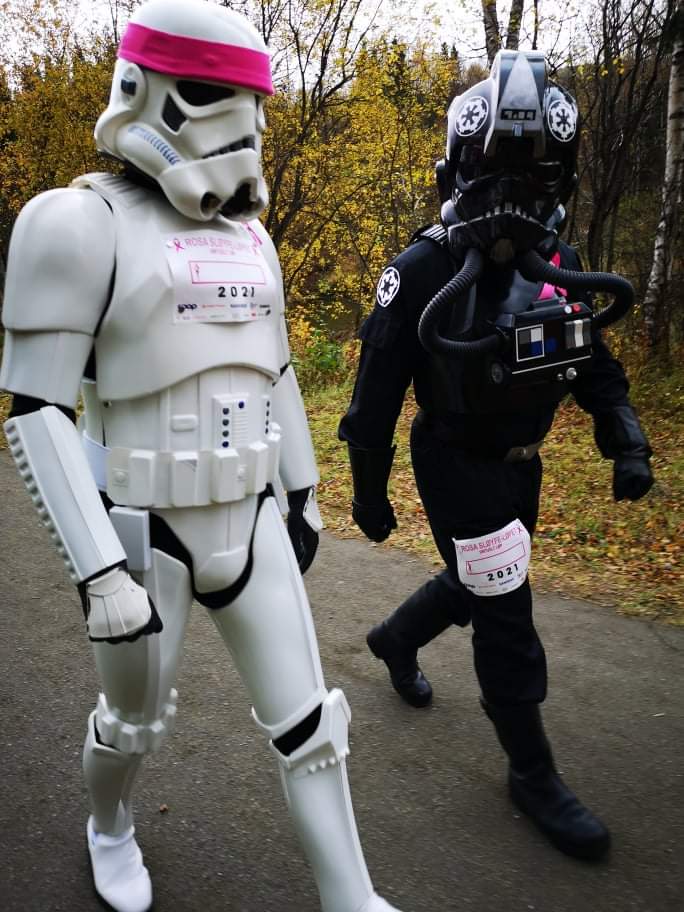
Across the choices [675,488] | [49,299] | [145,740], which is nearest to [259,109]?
[49,299]

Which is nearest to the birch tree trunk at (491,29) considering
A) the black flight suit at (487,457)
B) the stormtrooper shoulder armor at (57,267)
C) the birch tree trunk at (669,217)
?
the birch tree trunk at (669,217)

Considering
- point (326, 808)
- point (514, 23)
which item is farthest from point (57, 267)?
point (514, 23)

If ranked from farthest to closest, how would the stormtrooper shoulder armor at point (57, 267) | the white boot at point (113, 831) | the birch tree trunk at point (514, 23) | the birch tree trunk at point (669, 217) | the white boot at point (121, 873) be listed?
the birch tree trunk at point (514, 23), the birch tree trunk at point (669, 217), the white boot at point (121, 873), the white boot at point (113, 831), the stormtrooper shoulder armor at point (57, 267)

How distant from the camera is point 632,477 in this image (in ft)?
8.50

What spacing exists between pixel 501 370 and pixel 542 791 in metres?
1.33

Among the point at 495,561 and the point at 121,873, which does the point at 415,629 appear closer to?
the point at 495,561

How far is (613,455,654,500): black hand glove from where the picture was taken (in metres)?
2.59

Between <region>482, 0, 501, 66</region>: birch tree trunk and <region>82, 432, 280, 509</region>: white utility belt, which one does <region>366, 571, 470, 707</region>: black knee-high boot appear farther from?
<region>482, 0, 501, 66</region>: birch tree trunk

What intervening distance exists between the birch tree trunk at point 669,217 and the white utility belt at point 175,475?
7.08 meters

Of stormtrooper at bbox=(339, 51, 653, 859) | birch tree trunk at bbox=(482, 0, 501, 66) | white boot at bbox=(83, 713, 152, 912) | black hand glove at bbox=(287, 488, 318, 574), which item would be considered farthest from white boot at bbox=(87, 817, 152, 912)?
birch tree trunk at bbox=(482, 0, 501, 66)

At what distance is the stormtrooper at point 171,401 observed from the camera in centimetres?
168

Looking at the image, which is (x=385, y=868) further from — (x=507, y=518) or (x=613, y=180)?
(x=613, y=180)

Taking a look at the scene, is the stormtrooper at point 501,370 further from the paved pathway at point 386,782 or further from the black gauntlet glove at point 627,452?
the paved pathway at point 386,782

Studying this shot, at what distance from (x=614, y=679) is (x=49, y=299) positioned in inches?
112
